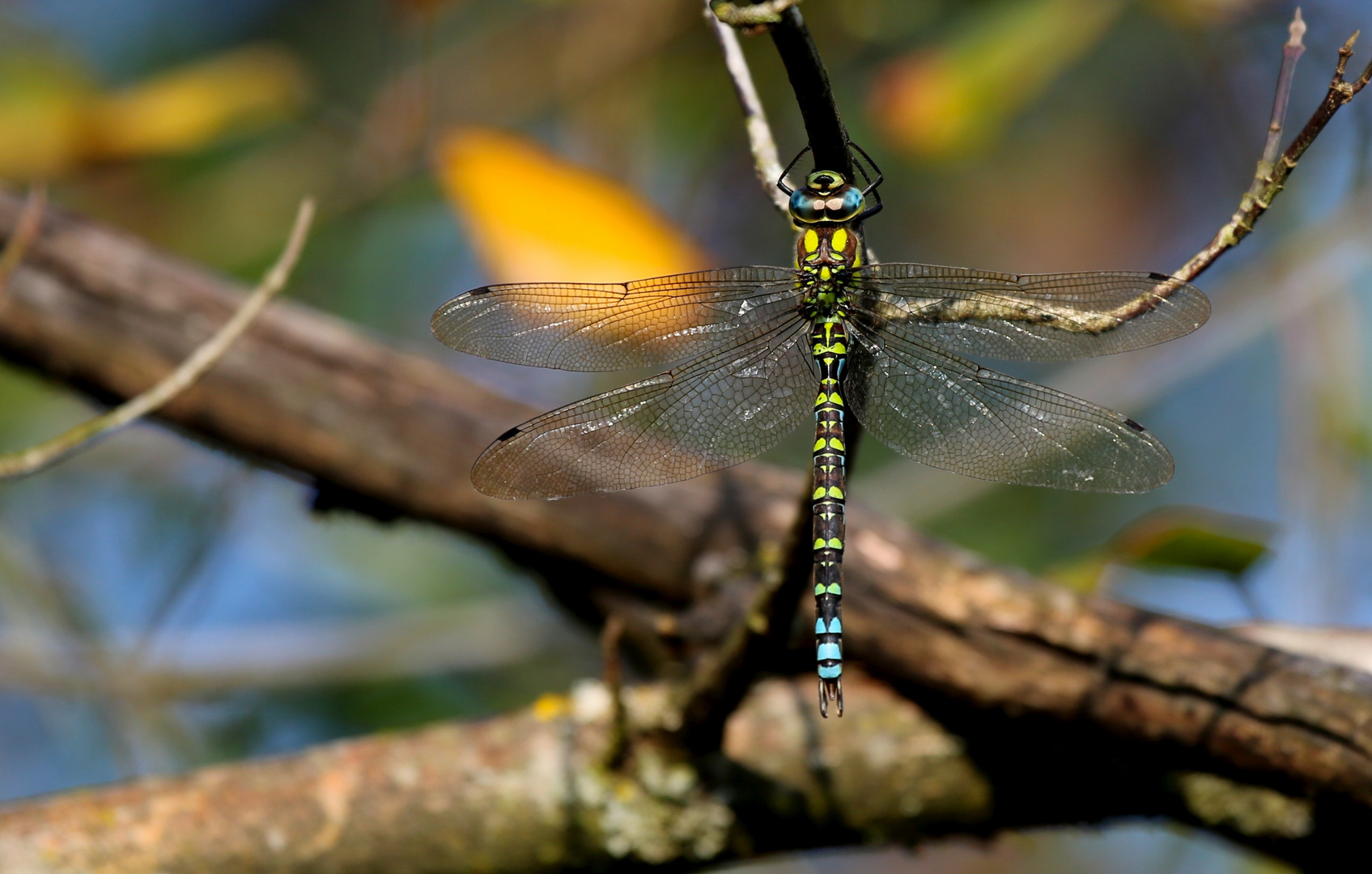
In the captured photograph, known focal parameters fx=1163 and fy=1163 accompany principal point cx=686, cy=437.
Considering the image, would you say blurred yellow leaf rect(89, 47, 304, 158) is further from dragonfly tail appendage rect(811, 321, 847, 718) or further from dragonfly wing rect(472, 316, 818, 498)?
dragonfly tail appendage rect(811, 321, 847, 718)

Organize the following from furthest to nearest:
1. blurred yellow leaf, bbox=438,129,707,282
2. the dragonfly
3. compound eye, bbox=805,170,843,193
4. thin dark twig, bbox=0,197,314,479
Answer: blurred yellow leaf, bbox=438,129,707,282 → the dragonfly → thin dark twig, bbox=0,197,314,479 → compound eye, bbox=805,170,843,193

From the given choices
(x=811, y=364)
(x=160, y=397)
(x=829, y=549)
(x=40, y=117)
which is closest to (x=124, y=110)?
(x=40, y=117)

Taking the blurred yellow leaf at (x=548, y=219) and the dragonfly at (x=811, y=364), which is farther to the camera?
the blurred yellow leaf at (x=548, y=219)

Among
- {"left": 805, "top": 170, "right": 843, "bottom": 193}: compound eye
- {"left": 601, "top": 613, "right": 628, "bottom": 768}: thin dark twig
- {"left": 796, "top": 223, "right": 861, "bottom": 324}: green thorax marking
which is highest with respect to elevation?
{"left": 796, "top": 223, "right": 861, "bottom": 324}: green thorax marking

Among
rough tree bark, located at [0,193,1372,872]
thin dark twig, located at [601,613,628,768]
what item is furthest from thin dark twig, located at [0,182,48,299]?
thin dark twig, located at [601,613,628,768]

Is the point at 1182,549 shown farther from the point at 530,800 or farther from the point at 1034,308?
the point at 530,800

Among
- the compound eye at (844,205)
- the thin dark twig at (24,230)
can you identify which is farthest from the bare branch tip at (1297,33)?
the thin dark twig at (24,230)

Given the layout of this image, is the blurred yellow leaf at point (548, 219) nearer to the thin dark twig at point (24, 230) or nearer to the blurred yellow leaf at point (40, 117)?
the thin dark twig at point (24, 230)
